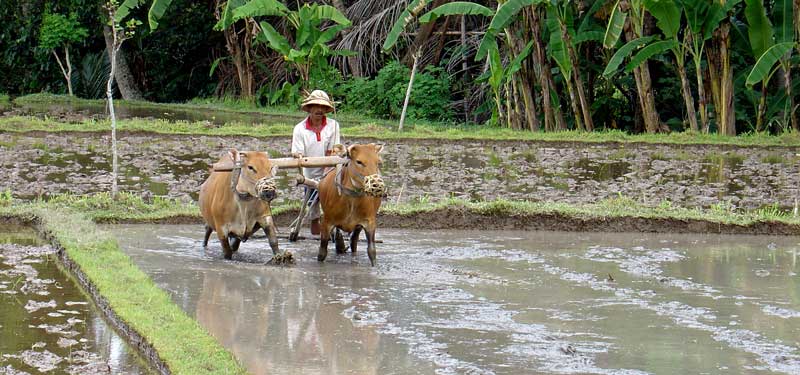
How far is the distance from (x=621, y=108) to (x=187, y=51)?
49.5ft

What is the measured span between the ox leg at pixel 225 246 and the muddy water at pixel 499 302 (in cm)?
10

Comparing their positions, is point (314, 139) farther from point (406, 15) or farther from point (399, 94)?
point (399, 94)

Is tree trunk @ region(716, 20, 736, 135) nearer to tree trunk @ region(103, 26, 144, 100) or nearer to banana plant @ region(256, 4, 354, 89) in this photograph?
banana plant @ region(256, 4, 354, 89)

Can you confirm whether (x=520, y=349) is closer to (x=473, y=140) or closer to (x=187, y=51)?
(x=473, y=140)

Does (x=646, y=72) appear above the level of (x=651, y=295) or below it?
above

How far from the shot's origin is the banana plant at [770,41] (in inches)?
690

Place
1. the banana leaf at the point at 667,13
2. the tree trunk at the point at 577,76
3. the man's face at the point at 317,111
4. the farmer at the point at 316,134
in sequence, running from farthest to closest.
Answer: the tree trunk at the point at 577,76 < the banana leaf at the point at 667,13 < the farmer at the point at 316,134 < the man's face at the point at 317,111

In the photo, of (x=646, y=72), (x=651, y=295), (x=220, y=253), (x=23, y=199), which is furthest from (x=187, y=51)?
(x=651, y=295)

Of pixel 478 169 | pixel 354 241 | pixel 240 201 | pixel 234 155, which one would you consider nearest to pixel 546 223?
pixel 354 241

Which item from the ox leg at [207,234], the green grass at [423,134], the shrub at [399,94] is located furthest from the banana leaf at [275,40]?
the ox leg at [207,234]

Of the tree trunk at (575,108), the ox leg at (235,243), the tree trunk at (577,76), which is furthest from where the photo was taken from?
the tree trunk at (575,108)

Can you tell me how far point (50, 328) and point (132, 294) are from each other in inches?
27.7

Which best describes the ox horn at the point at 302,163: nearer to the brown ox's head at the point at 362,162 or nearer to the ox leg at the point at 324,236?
the brown ox's head at the point at 362,162

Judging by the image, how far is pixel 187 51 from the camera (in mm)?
33562
